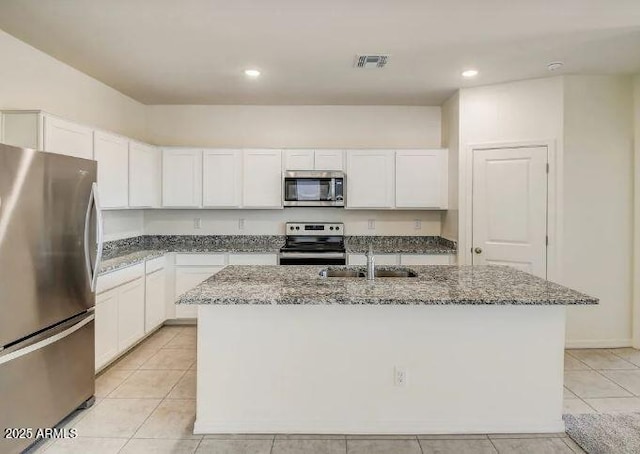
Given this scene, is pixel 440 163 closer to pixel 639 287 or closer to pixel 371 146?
pixel 371 146

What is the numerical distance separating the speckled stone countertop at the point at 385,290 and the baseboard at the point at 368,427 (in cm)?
82

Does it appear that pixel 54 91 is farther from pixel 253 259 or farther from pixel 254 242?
pixel 254 242

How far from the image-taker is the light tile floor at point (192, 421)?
217 centimetres

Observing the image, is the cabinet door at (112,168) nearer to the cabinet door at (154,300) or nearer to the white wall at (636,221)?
the cabinet door at (154,300)

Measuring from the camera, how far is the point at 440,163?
4.53m

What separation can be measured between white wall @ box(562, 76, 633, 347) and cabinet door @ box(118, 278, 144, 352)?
420 centimetres

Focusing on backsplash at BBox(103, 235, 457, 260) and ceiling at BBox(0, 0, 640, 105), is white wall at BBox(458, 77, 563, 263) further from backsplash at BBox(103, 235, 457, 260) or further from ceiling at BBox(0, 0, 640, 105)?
backsplash at BBox(103, 235, 457, 260)

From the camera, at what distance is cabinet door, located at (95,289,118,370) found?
3045 millimetres

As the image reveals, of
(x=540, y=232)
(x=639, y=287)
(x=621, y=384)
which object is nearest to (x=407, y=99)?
(x=540, y=232)

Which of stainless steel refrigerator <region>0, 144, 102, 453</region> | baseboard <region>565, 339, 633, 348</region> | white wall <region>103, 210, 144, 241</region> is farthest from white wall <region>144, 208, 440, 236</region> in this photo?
stainless steel refrigerator <region>0, 144, 102, 453</region>

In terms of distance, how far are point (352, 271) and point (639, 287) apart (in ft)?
9.94

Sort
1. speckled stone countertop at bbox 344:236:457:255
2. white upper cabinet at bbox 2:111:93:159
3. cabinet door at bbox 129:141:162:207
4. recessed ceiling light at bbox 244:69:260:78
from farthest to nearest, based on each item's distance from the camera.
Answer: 1. speckled stone countertop at bbox 344:236:457:255
2. cabinet door at bbox 129:141:162:207
3. recessed ceiling light at bbox 244:69:260:78
4. white upper cabinet at bbox 2:111:93:159

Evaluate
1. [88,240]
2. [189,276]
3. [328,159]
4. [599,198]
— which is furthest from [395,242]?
[88,240]

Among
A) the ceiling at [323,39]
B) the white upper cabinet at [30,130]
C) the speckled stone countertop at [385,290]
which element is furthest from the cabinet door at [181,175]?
the speckled stone countertop at [385,290]
